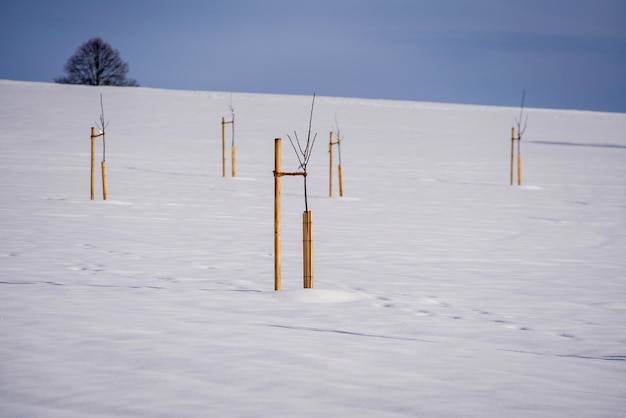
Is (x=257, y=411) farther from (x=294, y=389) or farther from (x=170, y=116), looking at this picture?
(x=170, y=116)

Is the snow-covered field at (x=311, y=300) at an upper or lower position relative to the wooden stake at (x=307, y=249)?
lower

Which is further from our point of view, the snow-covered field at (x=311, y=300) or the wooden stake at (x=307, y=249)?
the wooden stake at (x=307, y=249)

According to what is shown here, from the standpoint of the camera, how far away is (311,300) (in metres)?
8.23

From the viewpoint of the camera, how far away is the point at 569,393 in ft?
16.6

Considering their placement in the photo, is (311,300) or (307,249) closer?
(311,300)

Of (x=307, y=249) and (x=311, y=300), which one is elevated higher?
(x=307, y=249)

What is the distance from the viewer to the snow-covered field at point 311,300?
489 centimetres

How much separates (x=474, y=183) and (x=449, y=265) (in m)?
17.6

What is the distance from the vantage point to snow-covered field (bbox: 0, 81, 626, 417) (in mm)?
4891

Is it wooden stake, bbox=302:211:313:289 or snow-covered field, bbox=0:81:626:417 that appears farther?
wooden stake, bbox=302:211:313:289

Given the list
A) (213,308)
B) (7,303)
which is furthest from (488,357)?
(7,303)

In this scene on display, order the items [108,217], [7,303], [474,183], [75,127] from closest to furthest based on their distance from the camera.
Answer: [7,303] < [108,217] < [474,183] < [75,127]

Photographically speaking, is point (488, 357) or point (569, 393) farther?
point (488, 357)

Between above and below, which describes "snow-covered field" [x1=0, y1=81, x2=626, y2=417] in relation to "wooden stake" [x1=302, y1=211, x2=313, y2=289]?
below
